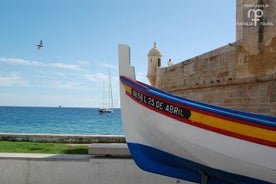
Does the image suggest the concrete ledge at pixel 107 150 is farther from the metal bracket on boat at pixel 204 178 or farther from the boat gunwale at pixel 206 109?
the metal bracket on boat at pixel 204 178

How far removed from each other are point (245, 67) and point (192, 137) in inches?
168

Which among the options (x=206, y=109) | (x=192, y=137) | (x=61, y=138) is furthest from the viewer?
(x=61, y=138)

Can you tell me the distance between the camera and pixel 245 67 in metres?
7.54

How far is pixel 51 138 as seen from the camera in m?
9.20

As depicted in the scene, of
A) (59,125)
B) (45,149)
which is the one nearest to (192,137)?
(45,149)

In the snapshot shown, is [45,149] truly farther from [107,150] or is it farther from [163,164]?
[163,164]

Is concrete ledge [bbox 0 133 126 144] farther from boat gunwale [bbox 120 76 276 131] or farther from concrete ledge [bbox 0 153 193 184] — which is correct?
boat gunwale [bbox 120 76 276 131]

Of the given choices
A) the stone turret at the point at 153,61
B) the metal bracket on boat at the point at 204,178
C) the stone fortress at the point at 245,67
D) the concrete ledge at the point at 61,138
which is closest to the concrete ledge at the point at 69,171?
the metal bracket on boat at the point at 204,178

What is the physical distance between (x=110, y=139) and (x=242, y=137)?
5893 mm

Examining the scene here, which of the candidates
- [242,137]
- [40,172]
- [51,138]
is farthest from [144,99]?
[51,138]

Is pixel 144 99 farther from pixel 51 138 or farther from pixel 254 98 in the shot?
pixel 51 138

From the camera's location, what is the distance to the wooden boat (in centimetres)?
353

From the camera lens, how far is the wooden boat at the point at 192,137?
3.53m

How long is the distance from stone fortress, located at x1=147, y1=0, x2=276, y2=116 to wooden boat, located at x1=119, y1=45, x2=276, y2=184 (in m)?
3.02
